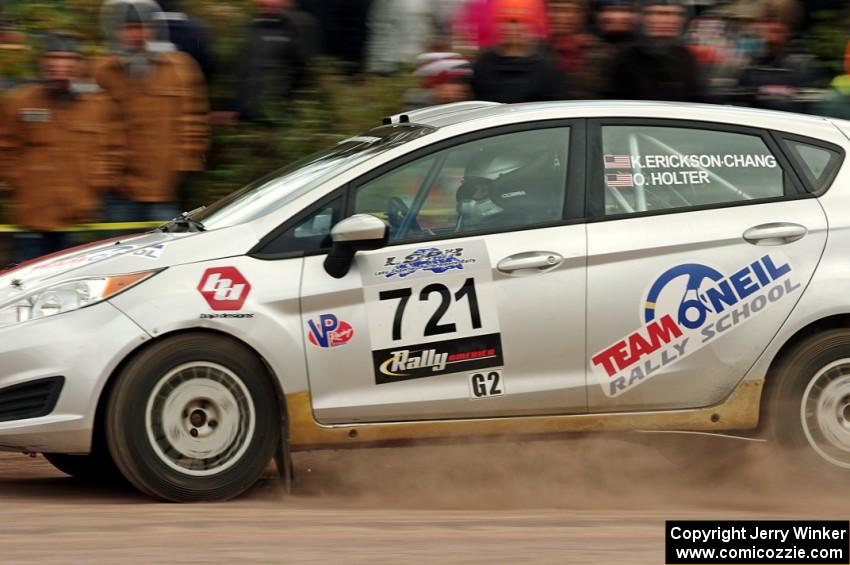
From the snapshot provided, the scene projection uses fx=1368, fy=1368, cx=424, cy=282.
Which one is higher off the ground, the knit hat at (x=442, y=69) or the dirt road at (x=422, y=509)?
the knit hat at (x=442, y=69)

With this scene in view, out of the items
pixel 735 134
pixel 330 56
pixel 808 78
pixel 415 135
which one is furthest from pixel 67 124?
pixel 808 78

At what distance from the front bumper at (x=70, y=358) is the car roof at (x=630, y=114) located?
182cm

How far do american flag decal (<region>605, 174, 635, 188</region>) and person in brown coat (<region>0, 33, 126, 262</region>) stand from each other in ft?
12.5

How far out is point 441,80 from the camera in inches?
372

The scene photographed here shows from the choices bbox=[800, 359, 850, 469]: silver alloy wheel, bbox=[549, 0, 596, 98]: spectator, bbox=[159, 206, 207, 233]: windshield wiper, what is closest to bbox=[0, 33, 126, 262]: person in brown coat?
bbox=[159, 206, 207, 233]: windshield wiper

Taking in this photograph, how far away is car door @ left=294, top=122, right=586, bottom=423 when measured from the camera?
6086 mm

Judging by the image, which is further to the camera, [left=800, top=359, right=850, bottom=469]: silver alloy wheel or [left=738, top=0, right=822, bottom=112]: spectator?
[left=738, top=0, right=822, bottom=112]: spectator

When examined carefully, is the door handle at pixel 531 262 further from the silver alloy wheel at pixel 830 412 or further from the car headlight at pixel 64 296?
the car headlight at pixel 64 296

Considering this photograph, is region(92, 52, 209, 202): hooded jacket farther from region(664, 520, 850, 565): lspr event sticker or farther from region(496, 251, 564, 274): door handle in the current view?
region(664, 520, 850, 565): lspr event sticker

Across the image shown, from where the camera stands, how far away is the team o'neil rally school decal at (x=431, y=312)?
20.0 feet

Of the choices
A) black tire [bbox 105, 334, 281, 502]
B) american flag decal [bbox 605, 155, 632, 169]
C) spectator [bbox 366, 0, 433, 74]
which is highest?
spectator [bbox 366, 0, 433, 74]

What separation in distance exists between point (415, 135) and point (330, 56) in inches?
143

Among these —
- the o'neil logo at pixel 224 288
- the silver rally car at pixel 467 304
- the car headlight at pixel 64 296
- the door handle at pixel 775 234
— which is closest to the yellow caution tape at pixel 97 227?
the silver rally car at pixel 467 304

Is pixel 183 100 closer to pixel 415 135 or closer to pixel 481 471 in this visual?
pixel 415 135
